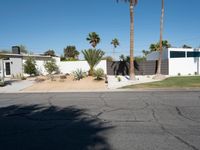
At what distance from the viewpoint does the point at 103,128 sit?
703 centimetres

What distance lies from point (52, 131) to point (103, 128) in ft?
4.67

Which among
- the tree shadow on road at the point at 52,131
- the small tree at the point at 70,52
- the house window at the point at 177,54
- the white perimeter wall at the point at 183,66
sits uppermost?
the small tree at the point at 70,52

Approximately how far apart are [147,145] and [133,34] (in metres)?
19.7

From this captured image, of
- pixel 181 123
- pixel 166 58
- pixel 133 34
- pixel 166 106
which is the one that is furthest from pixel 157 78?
pixel 181 123

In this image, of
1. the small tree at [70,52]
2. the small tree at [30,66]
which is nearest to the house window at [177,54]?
the small tree at [30,66]

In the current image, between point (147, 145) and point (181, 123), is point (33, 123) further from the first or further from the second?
point (181, 123)

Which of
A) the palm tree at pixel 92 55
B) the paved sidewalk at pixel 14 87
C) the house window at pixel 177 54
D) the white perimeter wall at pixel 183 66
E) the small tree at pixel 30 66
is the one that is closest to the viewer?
the paved sidewalk at pixel 14 87

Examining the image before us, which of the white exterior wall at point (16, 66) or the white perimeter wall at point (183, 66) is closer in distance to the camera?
the white perimeter wall at point (183, 66)

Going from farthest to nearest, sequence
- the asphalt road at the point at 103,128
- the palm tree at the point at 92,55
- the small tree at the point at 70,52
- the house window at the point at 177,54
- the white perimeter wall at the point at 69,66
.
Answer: the small tree at the point at 70,52, the white perimeter wall at the point at 69,66, the house window at the point at 177,54, the palm tree at the point at 92,55, the asphalt road at the point at 103,128

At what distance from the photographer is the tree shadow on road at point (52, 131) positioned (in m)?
5.64

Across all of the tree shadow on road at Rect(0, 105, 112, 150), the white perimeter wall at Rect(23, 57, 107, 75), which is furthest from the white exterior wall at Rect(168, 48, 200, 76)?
the tree shadow on road at Rect(0, 105, 112, 150)

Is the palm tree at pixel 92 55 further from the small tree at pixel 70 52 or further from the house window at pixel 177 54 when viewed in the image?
the small tree at pixel 70 52

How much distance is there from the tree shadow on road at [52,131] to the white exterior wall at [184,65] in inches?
947

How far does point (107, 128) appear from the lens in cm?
703
